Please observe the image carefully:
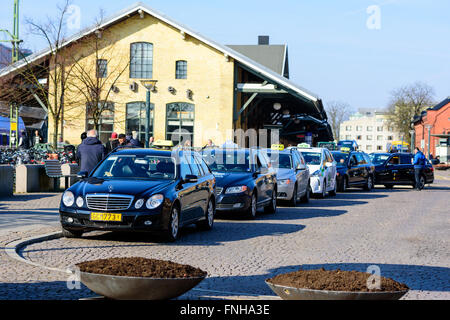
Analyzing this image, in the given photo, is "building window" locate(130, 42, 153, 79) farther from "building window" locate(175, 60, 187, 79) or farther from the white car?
the white car

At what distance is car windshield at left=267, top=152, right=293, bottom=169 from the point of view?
2183 centimetres

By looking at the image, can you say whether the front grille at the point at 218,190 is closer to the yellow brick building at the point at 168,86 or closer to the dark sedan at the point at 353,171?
the dark sedan at the point at 353,171

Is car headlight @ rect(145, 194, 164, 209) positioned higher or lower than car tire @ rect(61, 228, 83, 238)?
higher

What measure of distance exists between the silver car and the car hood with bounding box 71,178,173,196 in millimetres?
8516

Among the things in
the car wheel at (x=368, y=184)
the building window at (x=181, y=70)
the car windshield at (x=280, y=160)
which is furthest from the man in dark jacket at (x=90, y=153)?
the building window at (x=181, y=70)

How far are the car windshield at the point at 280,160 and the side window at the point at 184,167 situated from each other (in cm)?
810

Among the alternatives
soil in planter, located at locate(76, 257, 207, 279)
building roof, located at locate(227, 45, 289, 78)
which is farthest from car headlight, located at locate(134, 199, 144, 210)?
building roof, located at locate(227, 45, 289, 78)

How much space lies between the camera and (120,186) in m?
12.2

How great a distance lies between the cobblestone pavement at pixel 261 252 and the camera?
7.96 metres

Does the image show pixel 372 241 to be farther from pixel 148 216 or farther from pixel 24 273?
pixel 24 273

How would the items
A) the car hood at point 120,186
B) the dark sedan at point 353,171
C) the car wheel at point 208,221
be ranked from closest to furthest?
1. the car hood at point 120,186
2. the car wheel at point 208,221
3. the dark sedan at point 353,171

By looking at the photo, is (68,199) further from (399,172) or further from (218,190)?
(399,172)

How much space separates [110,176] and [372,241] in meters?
4.57

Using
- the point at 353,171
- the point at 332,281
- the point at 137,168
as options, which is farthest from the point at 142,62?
the point at 332,281
